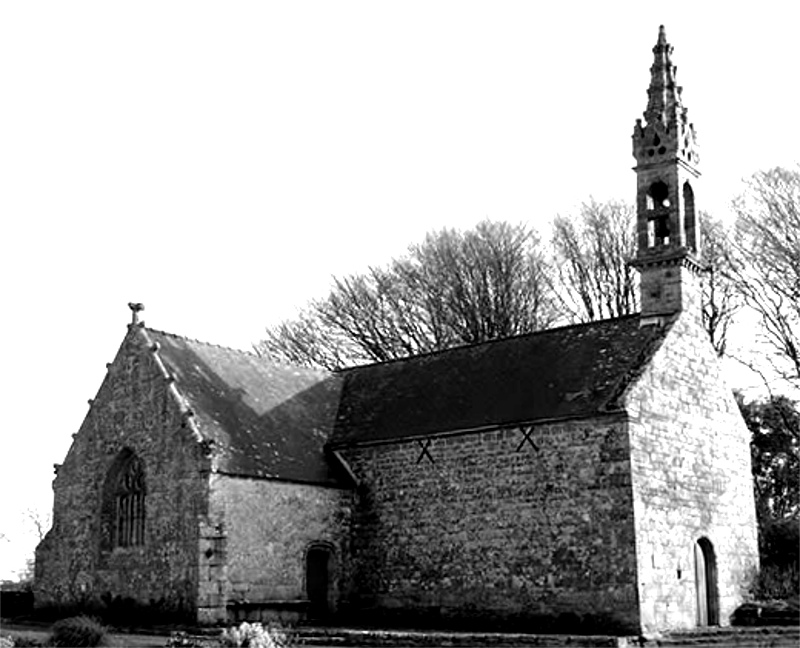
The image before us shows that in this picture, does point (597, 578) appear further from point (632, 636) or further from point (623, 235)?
point (623, 235)

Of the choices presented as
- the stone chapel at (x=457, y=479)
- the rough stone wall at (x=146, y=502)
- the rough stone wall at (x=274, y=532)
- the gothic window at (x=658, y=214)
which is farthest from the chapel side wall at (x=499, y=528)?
the gothic window at (x=658, y=214)

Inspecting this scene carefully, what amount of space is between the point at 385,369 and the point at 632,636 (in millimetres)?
12696

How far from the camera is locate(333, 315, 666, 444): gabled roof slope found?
25234mm

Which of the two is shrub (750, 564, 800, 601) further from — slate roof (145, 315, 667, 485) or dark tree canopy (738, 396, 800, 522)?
dark tree canopy (738, 396, 800, 522)

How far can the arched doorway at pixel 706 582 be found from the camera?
25094 mm

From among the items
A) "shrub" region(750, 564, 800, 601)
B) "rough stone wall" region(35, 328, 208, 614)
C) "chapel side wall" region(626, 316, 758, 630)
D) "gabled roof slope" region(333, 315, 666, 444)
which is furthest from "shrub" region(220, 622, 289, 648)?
"shrub" region(750, 564, 800, 601)

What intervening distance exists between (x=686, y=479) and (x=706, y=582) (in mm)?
2555

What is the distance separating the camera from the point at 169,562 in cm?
2562

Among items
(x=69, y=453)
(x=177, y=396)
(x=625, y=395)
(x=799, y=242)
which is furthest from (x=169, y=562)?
(x=799, y=242)

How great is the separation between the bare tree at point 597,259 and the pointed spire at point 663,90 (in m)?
12.0

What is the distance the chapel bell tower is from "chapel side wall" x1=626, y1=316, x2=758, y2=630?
0.90 metres

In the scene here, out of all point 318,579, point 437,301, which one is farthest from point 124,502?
point 437,301

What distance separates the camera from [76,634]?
19.5 m

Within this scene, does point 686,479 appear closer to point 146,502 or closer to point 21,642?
point 146,502
